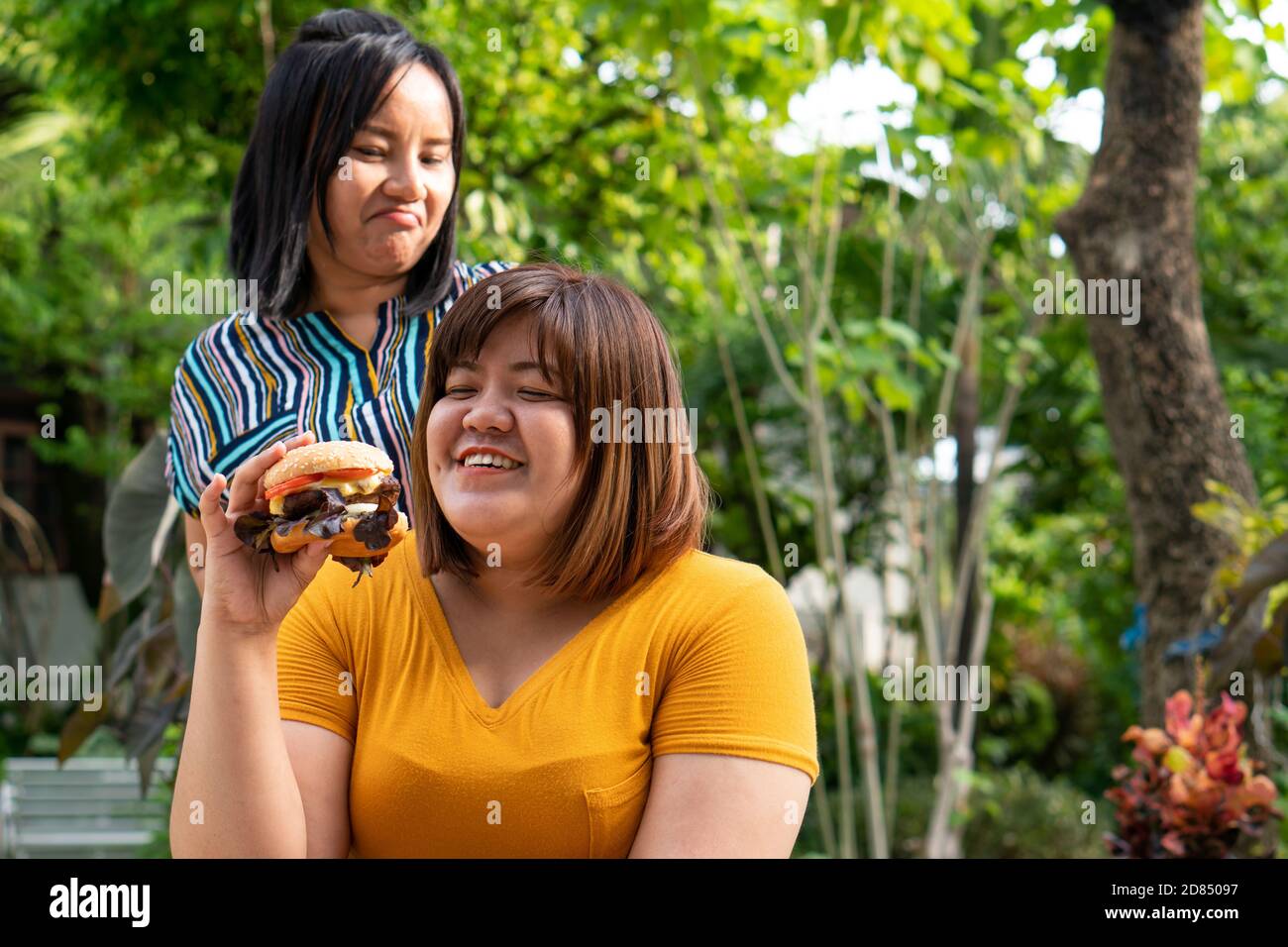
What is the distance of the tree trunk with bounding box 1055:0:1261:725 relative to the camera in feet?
12.4

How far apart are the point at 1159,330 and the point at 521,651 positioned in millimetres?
2853

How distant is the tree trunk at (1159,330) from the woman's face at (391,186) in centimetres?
249

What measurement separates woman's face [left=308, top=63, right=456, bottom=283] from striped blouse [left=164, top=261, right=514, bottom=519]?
9 cm

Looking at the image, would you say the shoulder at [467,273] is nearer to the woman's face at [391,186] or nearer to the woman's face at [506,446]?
the woman's face at [391,186]

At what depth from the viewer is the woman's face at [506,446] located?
1.48 m

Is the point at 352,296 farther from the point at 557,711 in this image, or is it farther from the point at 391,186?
the point at 557,711

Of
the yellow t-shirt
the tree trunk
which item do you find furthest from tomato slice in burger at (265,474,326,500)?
the tree trunk

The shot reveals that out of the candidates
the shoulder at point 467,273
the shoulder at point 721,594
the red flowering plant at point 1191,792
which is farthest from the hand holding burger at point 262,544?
the red flowering plant at point 1191,792

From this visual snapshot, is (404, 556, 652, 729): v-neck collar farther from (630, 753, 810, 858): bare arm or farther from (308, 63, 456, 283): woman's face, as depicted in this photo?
(308, 63, 456, 283): woman's face

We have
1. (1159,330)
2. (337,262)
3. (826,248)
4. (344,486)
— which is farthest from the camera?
(826,248)

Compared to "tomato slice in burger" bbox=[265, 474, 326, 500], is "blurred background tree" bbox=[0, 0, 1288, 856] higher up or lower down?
higher up

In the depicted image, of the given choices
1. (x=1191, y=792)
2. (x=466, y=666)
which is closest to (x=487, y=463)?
(x=466, y=666)

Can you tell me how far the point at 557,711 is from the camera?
1448 mm
